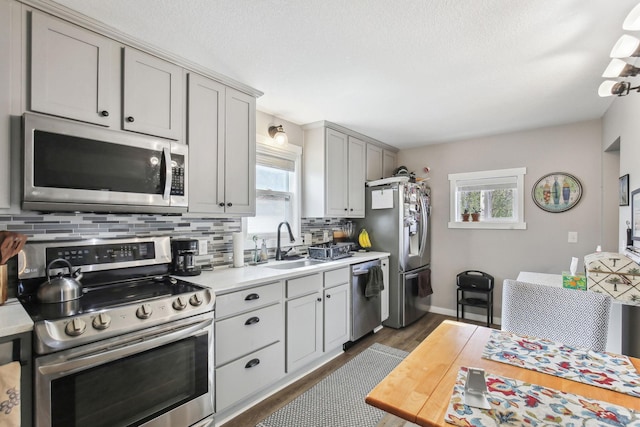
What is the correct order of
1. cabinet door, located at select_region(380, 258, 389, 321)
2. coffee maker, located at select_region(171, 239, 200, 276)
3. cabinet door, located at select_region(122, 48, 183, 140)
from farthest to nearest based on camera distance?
cabinet door, located at select_region(380, 258, 389, 321)
coffee maker, located at select_region(171, 239, 200, 276)
cabinet door, located at select_region(122, 48, 183, 140)

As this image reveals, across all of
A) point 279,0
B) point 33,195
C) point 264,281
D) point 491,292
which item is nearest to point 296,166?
point 264,281

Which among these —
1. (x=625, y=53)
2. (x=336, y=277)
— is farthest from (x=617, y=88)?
(x=336, y=277)

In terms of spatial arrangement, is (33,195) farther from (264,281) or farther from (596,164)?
(596,164)

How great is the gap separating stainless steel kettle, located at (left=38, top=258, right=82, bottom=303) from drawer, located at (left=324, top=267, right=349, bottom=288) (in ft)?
5.86

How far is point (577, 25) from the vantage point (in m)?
1.72

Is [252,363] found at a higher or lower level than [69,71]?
lower

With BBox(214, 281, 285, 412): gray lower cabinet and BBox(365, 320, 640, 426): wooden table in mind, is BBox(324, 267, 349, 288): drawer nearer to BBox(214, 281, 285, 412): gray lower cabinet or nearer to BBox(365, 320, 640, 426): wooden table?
BBox(214, 281, 285, 412): gray lower cabinet

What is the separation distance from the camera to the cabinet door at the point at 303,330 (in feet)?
8.09

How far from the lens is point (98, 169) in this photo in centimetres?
172

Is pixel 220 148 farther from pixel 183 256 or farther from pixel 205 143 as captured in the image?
pixel 183 256

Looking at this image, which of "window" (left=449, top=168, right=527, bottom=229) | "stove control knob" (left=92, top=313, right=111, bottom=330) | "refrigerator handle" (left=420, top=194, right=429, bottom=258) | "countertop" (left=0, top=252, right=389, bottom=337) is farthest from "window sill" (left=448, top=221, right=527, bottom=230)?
"stove control knob" (left=92, top=313, right=111, bottom=330)

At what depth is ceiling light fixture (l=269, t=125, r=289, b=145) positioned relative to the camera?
3.07 m

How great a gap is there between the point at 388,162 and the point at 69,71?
3.75m

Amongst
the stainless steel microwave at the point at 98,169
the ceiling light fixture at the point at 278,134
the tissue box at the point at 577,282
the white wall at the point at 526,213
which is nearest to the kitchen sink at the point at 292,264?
the stainless steel microwave at the point at 98,169
